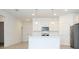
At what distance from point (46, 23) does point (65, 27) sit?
0.91 metres

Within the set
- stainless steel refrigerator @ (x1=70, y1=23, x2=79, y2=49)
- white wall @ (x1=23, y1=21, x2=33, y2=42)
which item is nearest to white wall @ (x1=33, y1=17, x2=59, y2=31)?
white wall @ (x1=23, y1=21, x2=33, y2=42)

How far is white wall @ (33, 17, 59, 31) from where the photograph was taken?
17.0 feet

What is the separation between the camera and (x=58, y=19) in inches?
208

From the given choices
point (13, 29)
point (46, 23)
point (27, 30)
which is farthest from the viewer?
point (13, 29)

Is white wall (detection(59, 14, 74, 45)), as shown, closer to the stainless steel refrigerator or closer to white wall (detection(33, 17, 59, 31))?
white wall (detection(33, 17, 59, 31))

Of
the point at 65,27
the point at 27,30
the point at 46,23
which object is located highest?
the point at 46,23

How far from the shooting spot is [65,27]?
→ 5.53m

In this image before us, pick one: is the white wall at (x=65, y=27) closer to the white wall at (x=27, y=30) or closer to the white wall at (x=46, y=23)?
the white wall at (x=46, y=23)

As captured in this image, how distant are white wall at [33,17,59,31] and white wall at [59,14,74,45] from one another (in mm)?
274

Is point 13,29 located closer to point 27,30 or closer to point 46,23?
point 27,30

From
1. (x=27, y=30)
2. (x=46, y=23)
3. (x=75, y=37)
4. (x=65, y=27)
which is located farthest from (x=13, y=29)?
(x=75, y=37)

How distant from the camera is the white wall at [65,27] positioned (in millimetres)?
5141
